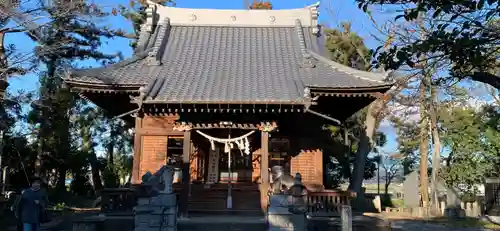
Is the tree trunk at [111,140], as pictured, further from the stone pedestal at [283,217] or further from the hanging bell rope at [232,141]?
the stone pedestal at [283,217]

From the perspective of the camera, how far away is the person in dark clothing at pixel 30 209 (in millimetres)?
8336

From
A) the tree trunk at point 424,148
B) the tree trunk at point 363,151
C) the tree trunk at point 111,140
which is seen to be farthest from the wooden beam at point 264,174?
the tree trunk at point 111,140

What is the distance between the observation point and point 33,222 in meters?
8.38

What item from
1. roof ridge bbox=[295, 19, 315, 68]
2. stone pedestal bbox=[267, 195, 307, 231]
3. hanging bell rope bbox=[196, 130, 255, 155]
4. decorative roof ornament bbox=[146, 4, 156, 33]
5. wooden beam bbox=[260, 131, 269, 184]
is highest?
decorative roof ornament bbox=[146, 4, 156, 33]

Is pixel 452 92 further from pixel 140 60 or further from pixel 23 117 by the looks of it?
pixel 23 117

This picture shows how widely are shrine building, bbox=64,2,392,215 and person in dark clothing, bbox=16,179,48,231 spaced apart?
4.05 meters

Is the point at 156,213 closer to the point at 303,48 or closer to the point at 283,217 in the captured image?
the point at 283,217

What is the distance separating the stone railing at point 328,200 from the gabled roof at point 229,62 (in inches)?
106

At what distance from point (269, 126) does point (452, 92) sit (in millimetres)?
12768

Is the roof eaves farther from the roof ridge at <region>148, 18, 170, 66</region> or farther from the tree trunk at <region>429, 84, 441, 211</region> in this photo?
the tree trunk at <region>429, 84, 441, 211</region>

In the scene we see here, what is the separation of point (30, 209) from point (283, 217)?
488 cm

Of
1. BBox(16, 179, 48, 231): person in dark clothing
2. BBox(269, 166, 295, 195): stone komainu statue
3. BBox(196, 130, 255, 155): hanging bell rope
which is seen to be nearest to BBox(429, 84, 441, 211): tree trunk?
BBox(196, 130, 255, 155): hanging bell rope

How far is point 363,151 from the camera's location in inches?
946

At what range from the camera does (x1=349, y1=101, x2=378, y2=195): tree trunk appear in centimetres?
2367
